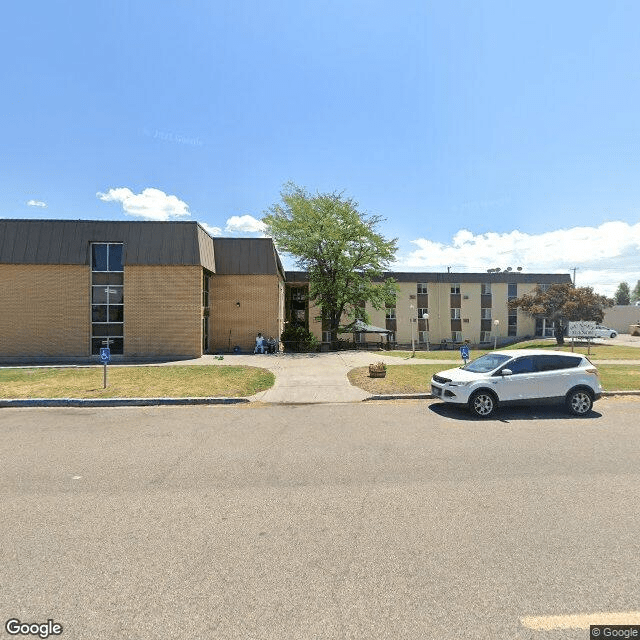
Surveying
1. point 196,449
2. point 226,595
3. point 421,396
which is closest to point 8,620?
point 226,595

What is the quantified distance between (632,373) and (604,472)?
12.4 metres

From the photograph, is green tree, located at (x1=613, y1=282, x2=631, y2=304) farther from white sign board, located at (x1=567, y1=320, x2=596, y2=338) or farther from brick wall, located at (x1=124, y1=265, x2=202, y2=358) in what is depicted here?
brick wall, located at (x1=124, y1=265, x2=202, y2=358)

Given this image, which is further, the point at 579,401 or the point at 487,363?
the point at 487,363

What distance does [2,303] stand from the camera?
20.4 meters

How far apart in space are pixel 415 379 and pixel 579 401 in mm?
4870

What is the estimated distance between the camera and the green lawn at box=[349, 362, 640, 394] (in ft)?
36.5

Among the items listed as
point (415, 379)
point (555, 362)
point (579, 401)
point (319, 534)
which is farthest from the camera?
point (415, 379)

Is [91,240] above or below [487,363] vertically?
above

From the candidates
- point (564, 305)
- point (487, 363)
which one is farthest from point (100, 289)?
point (564, 305)

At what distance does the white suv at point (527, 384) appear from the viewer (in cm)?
848

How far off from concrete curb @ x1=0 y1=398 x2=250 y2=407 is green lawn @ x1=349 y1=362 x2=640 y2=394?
4906mm

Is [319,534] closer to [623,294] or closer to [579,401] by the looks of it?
[579,401]

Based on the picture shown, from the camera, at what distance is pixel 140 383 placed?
39.4 feet

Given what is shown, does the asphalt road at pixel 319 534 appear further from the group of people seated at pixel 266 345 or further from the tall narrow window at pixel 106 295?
the group of people seated at pixel 266 345
